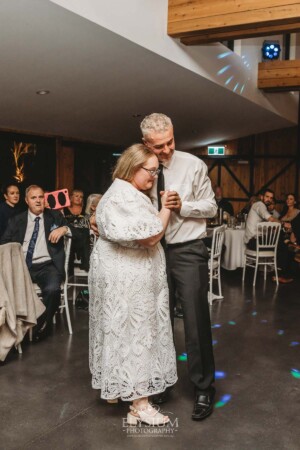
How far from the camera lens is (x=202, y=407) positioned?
2.65 m

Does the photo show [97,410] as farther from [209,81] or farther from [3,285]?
[209,81]

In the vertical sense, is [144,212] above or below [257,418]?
above

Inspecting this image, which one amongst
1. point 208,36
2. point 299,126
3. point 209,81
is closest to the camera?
point 208,36

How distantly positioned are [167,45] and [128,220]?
9.72ft

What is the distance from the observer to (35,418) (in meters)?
2.64

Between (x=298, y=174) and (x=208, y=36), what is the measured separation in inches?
278

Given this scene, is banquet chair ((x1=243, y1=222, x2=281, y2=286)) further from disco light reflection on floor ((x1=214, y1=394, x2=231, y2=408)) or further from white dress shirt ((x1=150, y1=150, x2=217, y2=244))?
white dress shirt ((x1=150, y1=150, x2=217, y2=244))

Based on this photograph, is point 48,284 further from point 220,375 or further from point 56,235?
point 220,375

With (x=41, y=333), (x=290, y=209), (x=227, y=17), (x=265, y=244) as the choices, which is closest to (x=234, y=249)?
(x=265, y=244)

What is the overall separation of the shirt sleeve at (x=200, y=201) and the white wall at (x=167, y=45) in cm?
171

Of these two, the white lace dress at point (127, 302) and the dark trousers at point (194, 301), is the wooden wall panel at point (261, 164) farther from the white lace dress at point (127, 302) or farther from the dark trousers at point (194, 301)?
the white lace dress at point (127, 302)

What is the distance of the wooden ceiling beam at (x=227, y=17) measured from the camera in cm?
430

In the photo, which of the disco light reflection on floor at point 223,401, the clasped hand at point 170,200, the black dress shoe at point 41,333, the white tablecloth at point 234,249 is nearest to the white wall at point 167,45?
the clasped hand at point 170,200

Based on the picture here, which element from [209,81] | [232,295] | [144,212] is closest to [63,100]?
[209,81]
